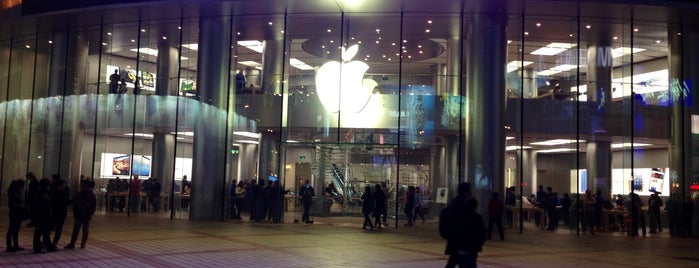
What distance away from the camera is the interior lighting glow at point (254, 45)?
73.9 ft

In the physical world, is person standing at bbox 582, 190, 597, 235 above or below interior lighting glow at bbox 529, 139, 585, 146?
below

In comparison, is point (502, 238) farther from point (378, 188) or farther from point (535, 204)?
point (535, 204)

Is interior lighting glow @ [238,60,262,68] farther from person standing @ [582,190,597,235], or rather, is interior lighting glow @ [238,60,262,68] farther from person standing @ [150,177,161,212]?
person standing @ [582,190,597,235]

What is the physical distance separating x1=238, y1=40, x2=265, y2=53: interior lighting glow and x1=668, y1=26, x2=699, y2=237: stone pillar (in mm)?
13553

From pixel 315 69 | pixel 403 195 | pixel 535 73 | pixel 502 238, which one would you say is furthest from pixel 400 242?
pixel 535 73

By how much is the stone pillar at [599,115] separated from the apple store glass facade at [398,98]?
0.05 m

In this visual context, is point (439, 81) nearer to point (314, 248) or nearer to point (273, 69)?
point (273, 69)

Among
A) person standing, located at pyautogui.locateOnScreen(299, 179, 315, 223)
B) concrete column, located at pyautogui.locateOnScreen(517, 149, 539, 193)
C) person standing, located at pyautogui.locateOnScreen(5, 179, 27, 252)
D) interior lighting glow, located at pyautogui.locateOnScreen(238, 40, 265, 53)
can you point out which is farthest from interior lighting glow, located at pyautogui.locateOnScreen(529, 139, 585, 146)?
person standing, located at pyautogui.locateOnScreen(5, 179, 27, 252)

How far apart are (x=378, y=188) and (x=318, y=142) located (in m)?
3.30

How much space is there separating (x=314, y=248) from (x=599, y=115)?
12.3 meters

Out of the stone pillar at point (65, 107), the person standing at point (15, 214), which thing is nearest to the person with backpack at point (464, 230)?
the person standing at point (15, 214)

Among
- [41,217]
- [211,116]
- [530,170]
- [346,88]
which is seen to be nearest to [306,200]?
[346,88]

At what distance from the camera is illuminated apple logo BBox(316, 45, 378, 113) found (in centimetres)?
2075

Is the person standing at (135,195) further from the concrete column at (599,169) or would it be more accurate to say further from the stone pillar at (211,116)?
the concrete column at (599,169)
